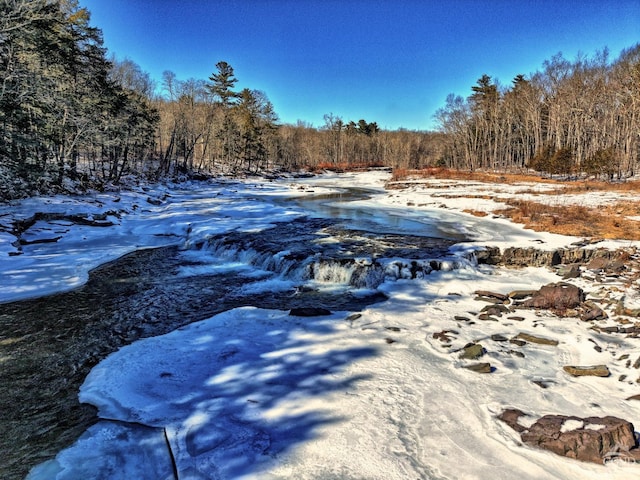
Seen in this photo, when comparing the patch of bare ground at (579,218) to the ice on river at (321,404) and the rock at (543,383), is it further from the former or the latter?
the rock at (543,383)

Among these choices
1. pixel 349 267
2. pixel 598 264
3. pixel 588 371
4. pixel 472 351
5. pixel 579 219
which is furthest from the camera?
pixel 579 219

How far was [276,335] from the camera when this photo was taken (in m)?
7.01

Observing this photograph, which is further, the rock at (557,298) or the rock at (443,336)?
the rock at (557,298)

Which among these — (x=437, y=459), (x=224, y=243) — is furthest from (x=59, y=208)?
(x=437, y=459)

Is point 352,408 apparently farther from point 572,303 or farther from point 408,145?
point 408,145

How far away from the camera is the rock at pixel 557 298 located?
8.05 meters

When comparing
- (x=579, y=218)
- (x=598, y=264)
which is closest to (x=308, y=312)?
(x=598, y=264)

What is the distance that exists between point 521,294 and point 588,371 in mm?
3573

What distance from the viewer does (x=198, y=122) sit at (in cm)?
5069

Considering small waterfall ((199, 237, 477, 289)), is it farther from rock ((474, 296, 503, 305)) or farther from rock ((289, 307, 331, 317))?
rock ((289, 307, 331, 317))

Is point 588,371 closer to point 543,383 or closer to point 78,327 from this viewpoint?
point 543,383

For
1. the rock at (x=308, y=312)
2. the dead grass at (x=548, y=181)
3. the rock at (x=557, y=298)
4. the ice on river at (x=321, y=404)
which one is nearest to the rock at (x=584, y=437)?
the ice on river at (x=321, y=404)

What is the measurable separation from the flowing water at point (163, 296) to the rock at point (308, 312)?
455mm

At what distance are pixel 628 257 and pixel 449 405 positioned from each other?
9509mm
